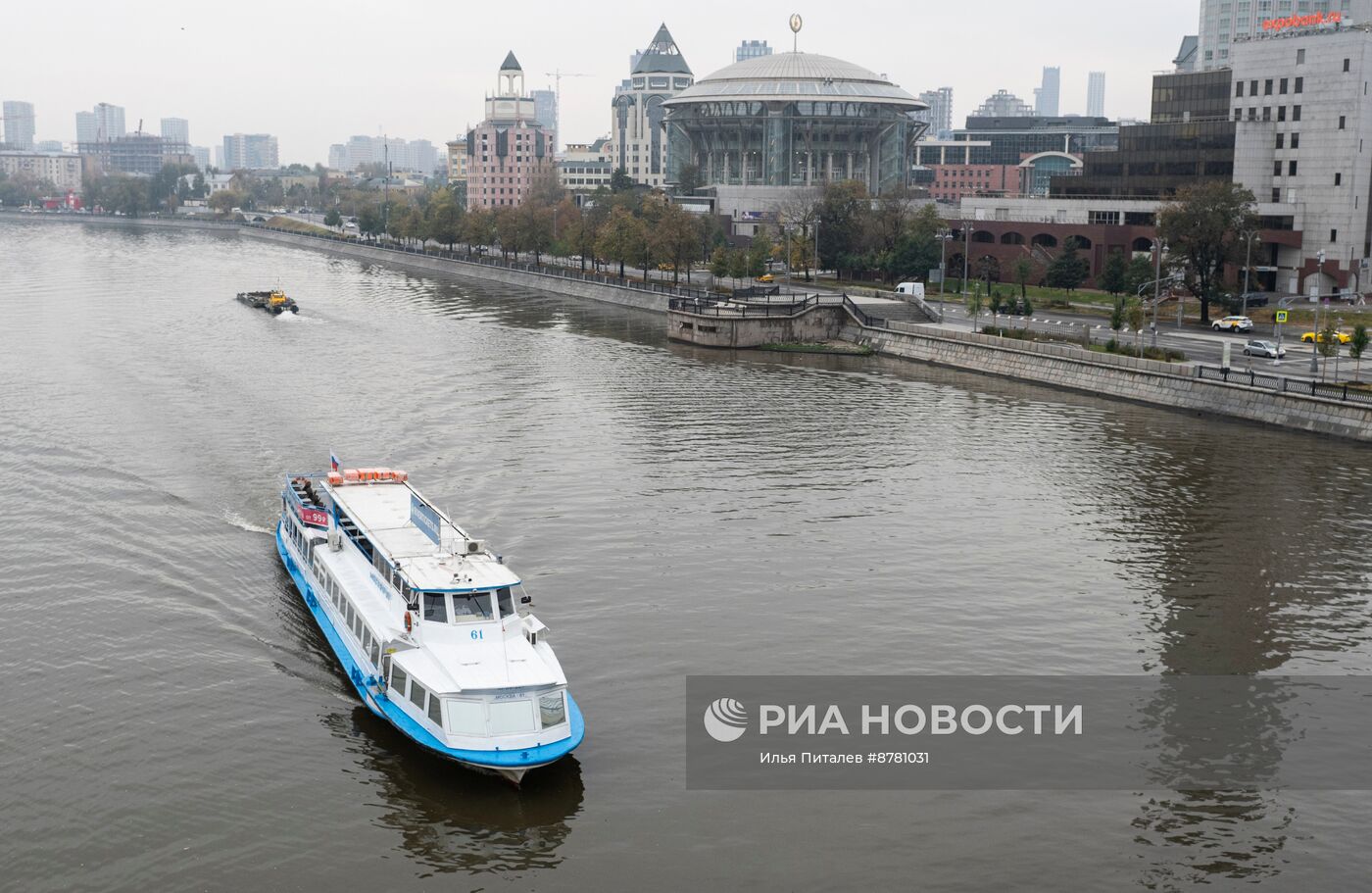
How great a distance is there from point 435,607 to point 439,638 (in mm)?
762

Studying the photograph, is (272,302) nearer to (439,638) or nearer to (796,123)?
(796,123)

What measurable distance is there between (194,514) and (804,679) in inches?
838

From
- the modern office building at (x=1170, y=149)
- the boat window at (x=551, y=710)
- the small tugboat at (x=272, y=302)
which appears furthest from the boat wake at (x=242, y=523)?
the modern office building at (x=1170, y=149)

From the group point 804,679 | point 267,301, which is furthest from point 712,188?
point 804,679

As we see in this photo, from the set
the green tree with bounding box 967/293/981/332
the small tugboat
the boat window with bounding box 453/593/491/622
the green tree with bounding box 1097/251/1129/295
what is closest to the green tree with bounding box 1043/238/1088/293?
the green tree with bounding box 1097/251/1129/295

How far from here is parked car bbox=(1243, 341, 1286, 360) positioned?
70.1 meters

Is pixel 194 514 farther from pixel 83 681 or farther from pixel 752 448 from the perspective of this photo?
pixel 752 448

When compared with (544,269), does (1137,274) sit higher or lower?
higher

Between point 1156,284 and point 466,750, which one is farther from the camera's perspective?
point 1156,284

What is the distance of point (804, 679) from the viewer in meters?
30.0

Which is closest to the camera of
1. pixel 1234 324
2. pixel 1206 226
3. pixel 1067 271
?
pixel 1234 324

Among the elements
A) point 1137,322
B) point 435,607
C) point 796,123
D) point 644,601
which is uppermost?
point 796,123

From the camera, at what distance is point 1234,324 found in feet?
265

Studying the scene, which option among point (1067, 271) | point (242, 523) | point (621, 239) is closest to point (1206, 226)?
point (1067, 271)
